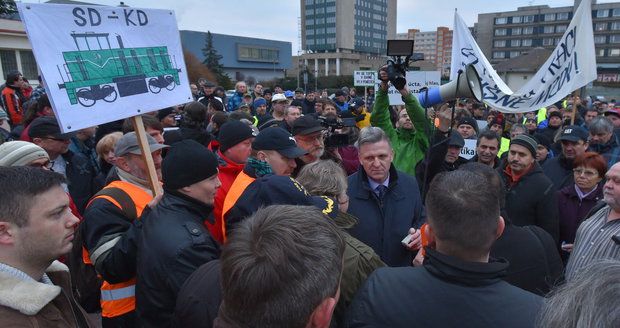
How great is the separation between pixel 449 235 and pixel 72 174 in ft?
12.6

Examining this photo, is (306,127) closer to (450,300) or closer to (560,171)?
(450,300)

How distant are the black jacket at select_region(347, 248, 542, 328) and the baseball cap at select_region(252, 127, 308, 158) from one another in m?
1.61

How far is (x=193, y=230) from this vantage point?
1979 millimetres

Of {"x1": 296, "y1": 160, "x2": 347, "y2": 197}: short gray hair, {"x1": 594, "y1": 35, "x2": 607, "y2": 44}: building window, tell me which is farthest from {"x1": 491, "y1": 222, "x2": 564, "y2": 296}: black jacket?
{"x1": 594, "y1": 35, "x2": 607, "y2": 44}: building window

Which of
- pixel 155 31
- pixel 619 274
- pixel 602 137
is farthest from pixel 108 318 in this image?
pixel 602 137

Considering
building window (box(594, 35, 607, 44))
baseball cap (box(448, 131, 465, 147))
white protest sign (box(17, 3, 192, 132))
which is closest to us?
white protest sign (box(17, 3, 192, 132))

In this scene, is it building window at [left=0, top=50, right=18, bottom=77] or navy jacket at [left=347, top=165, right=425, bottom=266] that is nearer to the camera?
navy jacket at [left=347, top=165, right=425, bottom=266]

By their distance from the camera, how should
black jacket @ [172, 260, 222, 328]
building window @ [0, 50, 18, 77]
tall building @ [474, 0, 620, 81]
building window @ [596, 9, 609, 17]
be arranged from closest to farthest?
black jacket @ [172, 260, 222, 328] < building window @ [0, 50, 18, 77] < tall building @ [474, 0, 620, 81] < building window @ [596, 9, 609, 17]

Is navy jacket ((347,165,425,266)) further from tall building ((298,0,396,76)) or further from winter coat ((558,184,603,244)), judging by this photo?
tall building ((298,0,396,76))

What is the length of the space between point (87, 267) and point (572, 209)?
4104 mm

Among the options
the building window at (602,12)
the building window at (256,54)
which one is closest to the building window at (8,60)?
the building window at (256,54)

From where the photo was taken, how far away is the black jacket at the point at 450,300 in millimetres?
1412

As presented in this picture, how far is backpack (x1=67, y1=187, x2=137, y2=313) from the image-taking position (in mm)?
2451

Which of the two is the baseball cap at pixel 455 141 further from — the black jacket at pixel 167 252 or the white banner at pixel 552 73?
the black jacket at pixel 167 252
